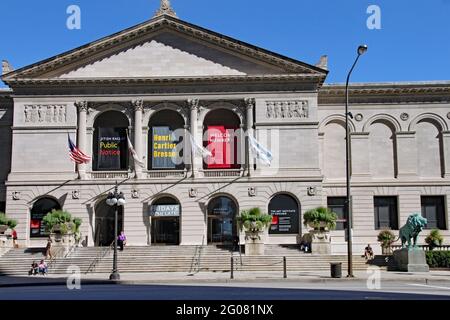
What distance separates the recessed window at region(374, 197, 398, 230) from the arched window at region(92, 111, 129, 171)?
2196cm

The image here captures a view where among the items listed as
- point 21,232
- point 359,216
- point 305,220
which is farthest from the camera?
point 359,216

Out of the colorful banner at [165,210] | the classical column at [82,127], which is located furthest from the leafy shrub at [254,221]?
the classical column at [82,127]

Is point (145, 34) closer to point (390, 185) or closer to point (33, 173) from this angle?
point (33, 173)

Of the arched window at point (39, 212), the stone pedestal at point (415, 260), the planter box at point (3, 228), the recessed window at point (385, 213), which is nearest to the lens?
the stone pedestal at point (415, 260)

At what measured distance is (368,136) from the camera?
4997cm

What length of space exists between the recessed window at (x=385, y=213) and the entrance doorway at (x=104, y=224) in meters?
22.0

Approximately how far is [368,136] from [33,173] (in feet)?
94.1

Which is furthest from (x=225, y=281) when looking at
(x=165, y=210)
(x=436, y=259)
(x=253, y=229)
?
(x=165, y=210)

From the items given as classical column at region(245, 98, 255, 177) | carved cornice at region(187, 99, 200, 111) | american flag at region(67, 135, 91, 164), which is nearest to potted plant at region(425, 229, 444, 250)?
classical column at region(245, 98, 255, 177)

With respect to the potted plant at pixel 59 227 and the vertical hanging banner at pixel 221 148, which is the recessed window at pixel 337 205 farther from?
the potted plant at pixel 59 227

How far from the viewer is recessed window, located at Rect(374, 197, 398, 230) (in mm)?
→ 49031

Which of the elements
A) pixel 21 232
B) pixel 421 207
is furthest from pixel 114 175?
pixel 421 207

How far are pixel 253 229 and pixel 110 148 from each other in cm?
1490

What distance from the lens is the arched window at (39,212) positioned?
1801 inches
